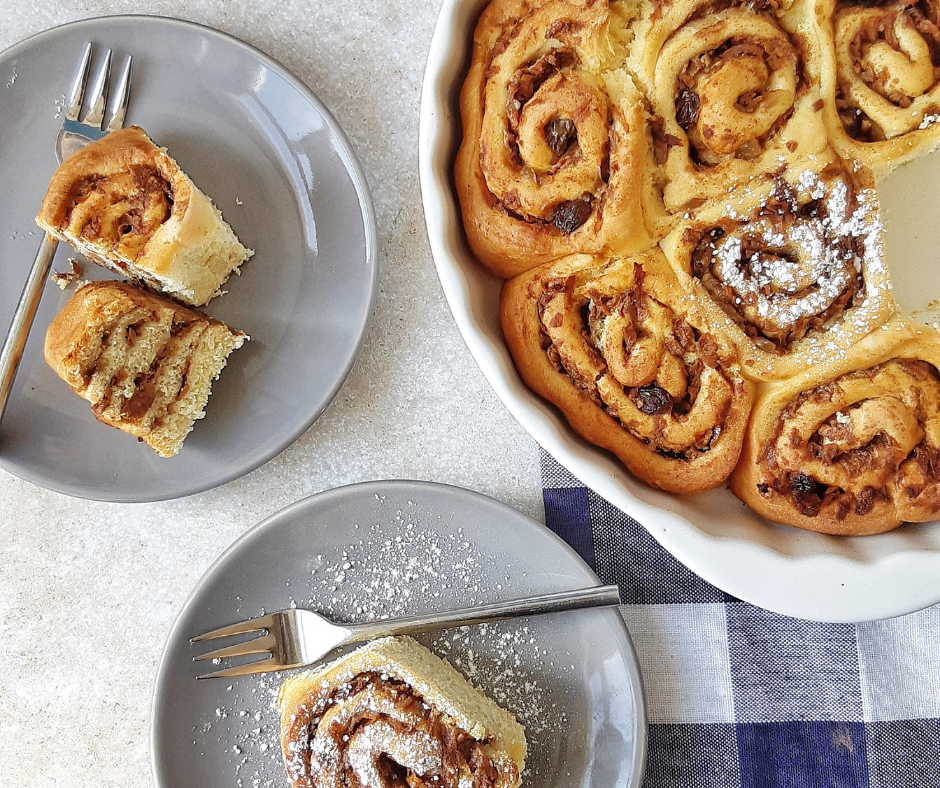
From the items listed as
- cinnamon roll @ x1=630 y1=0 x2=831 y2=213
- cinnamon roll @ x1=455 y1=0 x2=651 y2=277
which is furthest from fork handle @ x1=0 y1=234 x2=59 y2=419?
cinnamon roll @ x1=630 y1=0 x2=831 y2=213

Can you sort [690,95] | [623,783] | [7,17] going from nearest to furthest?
[690,95] < [623,783] < [7,17]

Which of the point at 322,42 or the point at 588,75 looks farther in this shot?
the point at 322,42

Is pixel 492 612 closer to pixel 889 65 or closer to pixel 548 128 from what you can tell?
pixel 548 128

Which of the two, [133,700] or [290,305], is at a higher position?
[290,305]

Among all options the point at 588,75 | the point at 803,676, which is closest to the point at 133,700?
the point at 803,676

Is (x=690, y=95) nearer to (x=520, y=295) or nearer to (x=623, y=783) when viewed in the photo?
(x=520, y=295)

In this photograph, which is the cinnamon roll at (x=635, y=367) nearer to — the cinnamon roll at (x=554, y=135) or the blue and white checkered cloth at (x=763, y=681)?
the cinnamon roll at (x=554, y=135)

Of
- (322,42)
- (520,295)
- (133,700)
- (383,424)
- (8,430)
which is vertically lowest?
(133,700)
